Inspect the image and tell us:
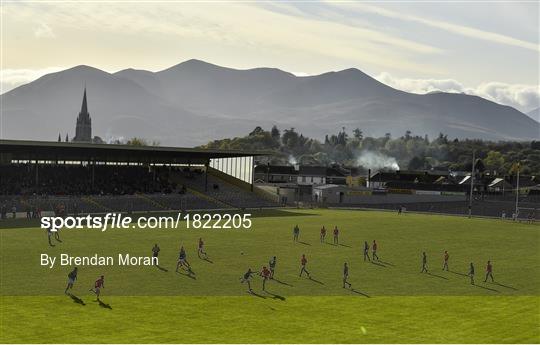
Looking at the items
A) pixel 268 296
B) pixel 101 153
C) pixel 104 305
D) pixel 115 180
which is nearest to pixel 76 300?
pixel 104 305

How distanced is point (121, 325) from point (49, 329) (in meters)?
2.86

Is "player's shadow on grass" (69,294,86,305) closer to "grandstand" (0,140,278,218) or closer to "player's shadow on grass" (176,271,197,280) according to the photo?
"player's shadow on grass" (176,271,197,280)

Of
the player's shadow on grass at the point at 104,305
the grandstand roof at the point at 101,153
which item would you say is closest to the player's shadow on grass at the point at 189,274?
the player's shadow on grass at the point at 104,305

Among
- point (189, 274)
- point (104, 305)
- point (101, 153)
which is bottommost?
point (104, 305)

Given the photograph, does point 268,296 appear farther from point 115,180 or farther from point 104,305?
point 115,180

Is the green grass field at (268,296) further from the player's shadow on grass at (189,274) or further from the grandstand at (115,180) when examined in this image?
the grandstand at (115,180)

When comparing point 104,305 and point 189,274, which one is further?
point 189,274

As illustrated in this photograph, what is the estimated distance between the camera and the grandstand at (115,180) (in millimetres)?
74438

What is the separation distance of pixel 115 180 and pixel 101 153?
13.1 feet

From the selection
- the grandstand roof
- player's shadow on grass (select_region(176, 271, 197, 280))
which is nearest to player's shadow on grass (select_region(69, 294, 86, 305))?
player's shadow on grass (select_region(176, 271, 197, 280))

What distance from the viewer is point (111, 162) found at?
90750mm

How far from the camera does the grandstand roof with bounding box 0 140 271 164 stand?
76.6 meters

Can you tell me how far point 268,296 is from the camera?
33.6m

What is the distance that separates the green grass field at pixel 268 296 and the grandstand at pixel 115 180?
1991 cm
